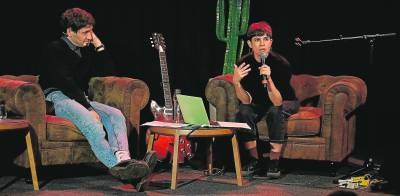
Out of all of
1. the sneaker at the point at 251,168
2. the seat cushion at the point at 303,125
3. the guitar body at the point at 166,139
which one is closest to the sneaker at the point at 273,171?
the sneaker at the point at 251,168

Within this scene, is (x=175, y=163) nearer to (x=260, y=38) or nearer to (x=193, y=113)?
(x=193, y=113)

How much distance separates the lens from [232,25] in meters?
5.54

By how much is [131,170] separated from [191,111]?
54 cm

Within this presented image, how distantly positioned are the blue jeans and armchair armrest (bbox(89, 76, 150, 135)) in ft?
0.75

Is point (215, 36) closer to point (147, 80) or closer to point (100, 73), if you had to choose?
point (147, 80)

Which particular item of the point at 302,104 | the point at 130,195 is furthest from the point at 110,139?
the point at 302,104

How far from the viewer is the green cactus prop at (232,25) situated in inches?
215

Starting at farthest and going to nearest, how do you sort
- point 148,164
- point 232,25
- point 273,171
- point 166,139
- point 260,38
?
point 232,25
point 166,139
point 260,38
point 273,171
point 148,164

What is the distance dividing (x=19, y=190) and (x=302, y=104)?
245 cm

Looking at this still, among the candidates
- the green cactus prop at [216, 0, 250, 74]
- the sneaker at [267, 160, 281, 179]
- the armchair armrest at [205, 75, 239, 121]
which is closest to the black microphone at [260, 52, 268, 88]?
the armchair armrest at [205, 75, 239, 121]

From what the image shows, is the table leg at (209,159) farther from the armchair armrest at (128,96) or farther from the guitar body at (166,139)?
the armchair armrest at (128,96)

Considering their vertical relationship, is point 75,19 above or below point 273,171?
above

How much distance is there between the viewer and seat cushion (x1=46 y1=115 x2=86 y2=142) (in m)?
3.59

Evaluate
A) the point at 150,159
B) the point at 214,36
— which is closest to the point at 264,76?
the point at 150,159
